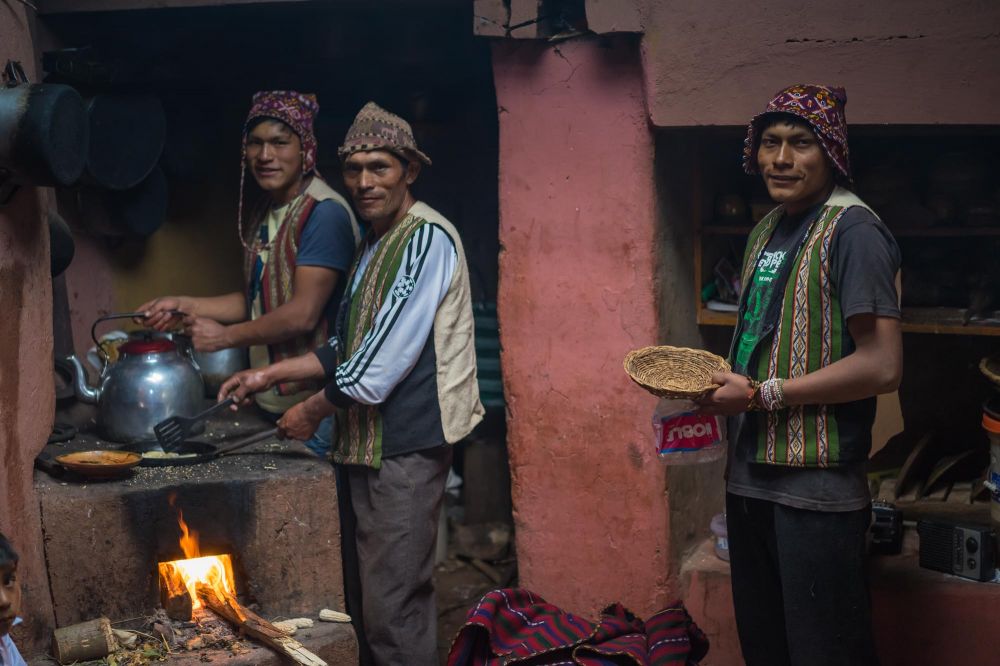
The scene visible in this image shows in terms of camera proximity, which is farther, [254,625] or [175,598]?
[175,598]

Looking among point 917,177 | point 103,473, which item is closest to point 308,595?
point 103,473

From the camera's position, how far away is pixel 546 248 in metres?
4.38

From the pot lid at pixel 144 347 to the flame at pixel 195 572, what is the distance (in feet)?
2.45

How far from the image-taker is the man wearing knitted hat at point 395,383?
375cm

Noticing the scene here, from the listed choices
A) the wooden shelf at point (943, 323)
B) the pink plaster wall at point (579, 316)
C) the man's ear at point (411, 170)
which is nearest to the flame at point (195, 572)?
the pink plaster wall at point (579, 316)

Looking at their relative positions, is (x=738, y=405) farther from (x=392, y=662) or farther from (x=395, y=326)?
(x=392, y=662)

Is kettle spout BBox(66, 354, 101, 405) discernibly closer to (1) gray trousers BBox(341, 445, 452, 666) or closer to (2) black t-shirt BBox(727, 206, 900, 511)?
(1) gray trousers BBox(341, 445, 452, 666)

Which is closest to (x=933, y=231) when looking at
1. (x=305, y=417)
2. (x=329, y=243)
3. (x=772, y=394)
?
(x=772, y=394)

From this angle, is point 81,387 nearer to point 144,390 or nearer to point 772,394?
point 144,390

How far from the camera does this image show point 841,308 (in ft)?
9.75

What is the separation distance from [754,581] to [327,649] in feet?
4.92

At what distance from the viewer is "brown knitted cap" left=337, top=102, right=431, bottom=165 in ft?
12.6

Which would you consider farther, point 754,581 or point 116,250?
point 116,250

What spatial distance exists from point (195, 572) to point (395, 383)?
1033mm
